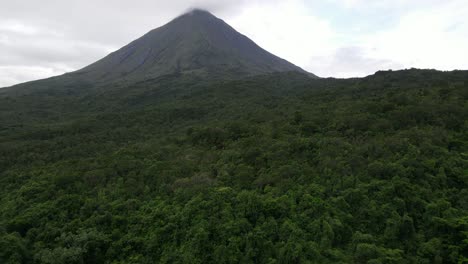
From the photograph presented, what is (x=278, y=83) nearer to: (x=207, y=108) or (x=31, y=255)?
(x=207, y=108)

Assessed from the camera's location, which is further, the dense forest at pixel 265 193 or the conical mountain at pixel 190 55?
the conical mountain at pixel 190 55

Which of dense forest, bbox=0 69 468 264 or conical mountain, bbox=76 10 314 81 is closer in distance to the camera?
dense forest, bbox=0 69 468 264

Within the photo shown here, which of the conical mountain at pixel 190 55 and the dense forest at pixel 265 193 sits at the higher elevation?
the conical mountain at pixel 190 55

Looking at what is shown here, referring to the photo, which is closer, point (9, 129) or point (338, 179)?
point (338, 179)

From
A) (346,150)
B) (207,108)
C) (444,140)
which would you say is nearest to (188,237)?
(346,150)

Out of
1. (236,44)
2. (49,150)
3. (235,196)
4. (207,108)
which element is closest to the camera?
(235,196)
